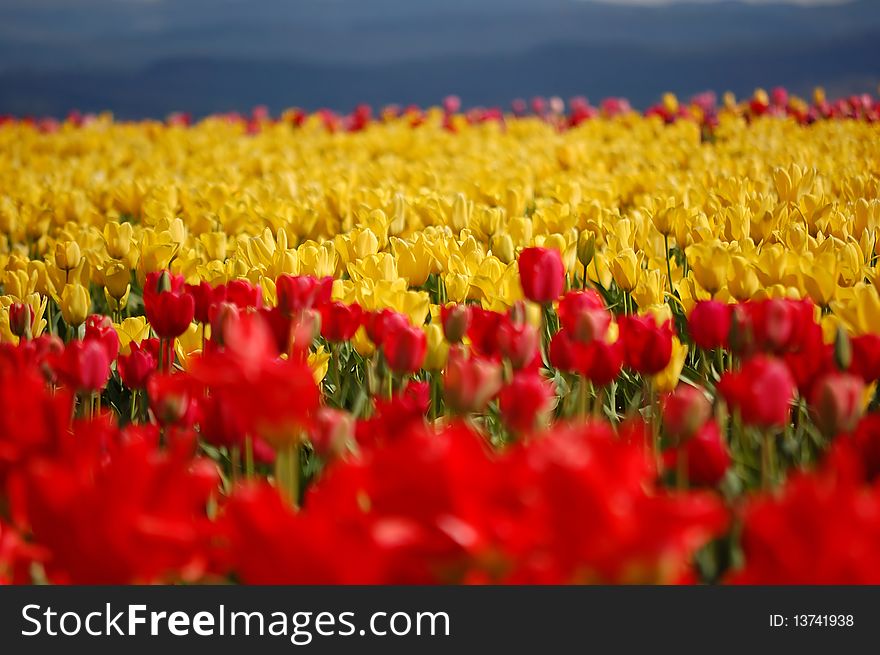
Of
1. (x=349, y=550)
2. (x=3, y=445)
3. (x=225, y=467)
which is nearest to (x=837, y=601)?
(x=349, y=550)

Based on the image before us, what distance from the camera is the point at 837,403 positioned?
141cm

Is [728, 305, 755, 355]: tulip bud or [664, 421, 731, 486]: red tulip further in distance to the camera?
[728, 305, 755, 355]: tulip bud

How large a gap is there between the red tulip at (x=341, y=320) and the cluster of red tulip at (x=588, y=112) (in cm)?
771

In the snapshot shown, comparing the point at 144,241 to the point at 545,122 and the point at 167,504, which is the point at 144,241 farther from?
the point at 545,122

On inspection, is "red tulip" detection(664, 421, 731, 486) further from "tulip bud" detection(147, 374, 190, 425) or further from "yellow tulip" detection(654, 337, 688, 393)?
"tulip bud" detection(147, 374, 190, 425)

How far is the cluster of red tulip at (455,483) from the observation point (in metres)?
0.94

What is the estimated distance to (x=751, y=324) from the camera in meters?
1.81

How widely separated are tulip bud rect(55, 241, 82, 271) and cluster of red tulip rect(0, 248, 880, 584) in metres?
1.25

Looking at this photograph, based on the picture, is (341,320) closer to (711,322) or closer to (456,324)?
(456,324)

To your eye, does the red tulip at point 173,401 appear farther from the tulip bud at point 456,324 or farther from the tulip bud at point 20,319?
the tulip bud at point 20,319

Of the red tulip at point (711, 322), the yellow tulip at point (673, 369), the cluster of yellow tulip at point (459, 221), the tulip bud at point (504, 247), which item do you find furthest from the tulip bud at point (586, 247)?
the red tulip at point (711, 322)

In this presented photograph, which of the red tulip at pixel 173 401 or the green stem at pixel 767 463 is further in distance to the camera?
the red tulip at pixel 173 401

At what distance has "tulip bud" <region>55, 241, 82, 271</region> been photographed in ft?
10.1

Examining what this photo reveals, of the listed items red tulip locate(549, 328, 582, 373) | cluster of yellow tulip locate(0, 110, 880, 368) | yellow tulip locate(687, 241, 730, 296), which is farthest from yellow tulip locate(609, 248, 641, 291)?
red tulip locate(549, 328, 582, 373)
